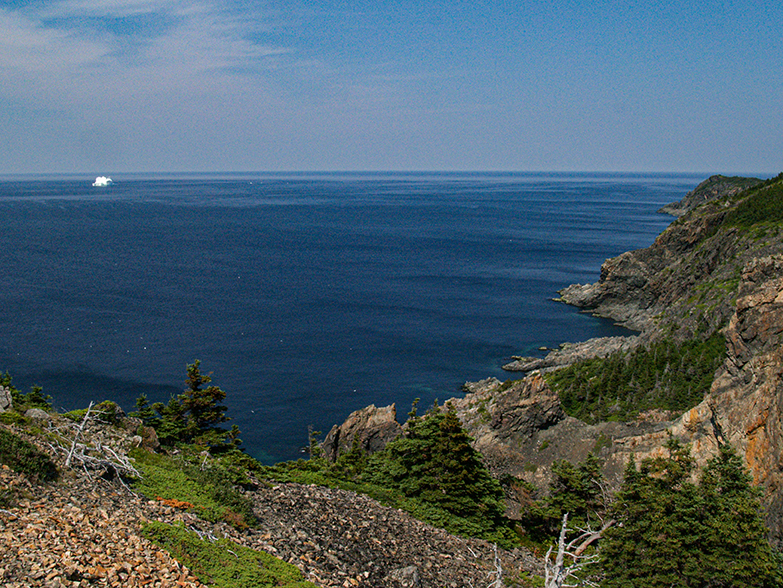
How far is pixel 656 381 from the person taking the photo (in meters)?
63.7

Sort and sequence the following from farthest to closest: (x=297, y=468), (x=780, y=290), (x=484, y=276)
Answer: (x=484, y=276) → (x=780, y=290) → (x=297, y=468)

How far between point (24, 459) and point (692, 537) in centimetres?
2141

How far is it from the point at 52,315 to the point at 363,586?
3732 inches

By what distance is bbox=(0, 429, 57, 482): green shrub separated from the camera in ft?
60.8

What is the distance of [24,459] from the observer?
18.8 meters

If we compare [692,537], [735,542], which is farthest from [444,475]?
[735,542]

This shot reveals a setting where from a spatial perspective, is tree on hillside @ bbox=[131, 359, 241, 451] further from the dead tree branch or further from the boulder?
the dead tree branch

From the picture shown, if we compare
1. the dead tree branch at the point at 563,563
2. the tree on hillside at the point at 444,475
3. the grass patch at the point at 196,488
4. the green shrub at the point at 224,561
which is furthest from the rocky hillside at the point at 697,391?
the grass patch at the point at 196,488

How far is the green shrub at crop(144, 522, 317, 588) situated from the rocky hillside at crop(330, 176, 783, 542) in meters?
20.6

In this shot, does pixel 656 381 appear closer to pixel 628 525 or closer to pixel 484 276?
pixel 628 525

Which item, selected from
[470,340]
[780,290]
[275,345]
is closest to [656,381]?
[780,290]

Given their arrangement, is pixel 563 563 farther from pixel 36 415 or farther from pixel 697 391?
pixel 697 391

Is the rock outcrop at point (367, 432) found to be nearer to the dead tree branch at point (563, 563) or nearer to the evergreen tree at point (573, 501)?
the evergreen tree at point (573, 501)

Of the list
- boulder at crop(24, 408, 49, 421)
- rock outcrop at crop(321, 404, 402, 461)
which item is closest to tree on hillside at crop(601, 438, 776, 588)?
boulder at crop(24, 408, 49, 421)
